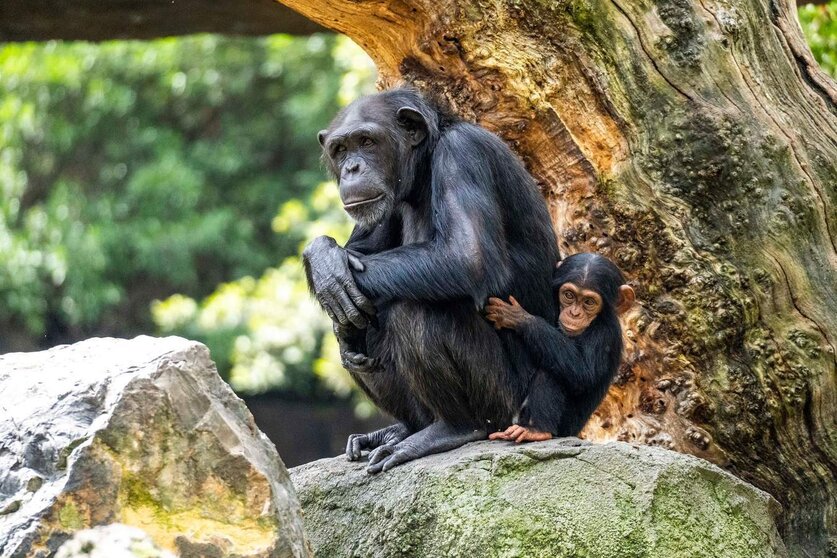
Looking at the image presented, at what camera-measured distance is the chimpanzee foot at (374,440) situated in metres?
5.53

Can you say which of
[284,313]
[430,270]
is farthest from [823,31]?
[284,313]

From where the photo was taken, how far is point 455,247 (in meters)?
5.03

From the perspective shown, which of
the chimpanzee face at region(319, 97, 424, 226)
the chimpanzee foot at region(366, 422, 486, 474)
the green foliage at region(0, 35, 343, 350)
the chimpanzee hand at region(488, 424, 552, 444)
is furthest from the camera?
the green foliage at region(0, 35, 343, 350)

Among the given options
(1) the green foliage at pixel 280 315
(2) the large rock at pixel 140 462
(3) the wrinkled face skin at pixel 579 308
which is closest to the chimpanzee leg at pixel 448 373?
(3) the wrinkled face skin at pixel 579 308

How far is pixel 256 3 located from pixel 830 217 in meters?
4.14

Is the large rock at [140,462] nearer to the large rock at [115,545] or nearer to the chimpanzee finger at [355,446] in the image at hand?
the large rock at [115,545]

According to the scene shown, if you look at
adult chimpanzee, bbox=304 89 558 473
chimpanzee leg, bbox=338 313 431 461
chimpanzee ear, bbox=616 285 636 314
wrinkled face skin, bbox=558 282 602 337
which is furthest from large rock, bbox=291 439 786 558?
chimpanzee ear, bbox=616 285 636 314

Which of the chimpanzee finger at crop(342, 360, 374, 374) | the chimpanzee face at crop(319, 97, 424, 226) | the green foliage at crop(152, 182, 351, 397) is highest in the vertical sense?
the chimpanzee face at crop(319, 97, 424, 226)

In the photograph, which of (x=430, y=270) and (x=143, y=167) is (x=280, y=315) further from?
(x=430, y=270)

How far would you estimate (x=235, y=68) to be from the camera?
19.6 m

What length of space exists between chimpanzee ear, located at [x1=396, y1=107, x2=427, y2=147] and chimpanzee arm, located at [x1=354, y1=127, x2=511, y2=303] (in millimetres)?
252

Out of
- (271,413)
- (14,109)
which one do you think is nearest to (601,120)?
(14,109)

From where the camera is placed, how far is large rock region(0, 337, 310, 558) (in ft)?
11.3

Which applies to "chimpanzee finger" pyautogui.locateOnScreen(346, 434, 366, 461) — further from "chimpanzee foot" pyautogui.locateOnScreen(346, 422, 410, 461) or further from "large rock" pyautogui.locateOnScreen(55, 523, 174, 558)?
"large rock" pyautogui.locateOnScreen(55, 523, 174, 558)
